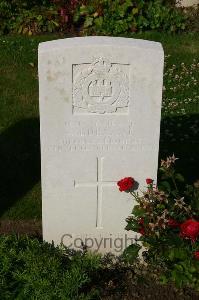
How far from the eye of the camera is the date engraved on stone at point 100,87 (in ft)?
14.5

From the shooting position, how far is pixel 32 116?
7633 mm

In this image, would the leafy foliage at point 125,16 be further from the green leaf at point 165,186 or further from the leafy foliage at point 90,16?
the green leaf at point 165,186

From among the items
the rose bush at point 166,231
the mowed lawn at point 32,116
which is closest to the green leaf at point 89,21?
the mowed lawn at point 32,116

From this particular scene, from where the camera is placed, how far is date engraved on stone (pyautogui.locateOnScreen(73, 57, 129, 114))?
443 cm

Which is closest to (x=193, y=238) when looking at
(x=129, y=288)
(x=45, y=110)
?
(x=129, y=288)

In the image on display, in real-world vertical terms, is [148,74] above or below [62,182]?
above

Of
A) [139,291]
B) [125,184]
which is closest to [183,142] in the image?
[125,184]

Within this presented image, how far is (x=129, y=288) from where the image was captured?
189 inches

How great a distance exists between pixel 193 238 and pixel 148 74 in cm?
124

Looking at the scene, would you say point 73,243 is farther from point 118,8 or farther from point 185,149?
point 118,8

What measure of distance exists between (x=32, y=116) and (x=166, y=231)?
137 inches

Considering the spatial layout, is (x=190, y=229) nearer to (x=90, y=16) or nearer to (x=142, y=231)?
(x=142, y=231)

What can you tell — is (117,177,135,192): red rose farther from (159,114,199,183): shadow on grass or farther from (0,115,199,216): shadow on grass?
(159,114,199,183): shadow on grass

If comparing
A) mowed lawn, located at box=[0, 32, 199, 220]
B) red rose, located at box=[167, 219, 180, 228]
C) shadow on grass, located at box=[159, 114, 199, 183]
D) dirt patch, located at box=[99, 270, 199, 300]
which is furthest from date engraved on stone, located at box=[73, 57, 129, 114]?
shadow on grass, located at box=[159, 114, 199, 183]
